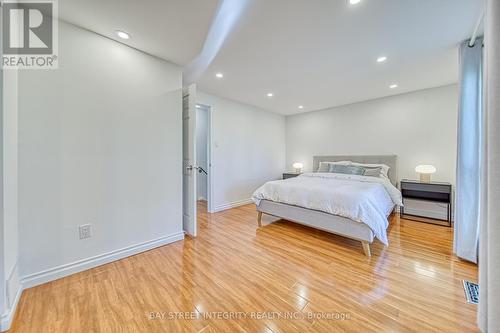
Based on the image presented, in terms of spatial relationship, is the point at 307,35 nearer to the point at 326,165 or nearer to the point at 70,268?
the point at 326,165

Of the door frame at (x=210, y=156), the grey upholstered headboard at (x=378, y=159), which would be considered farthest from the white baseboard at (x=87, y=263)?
the grey upholstered headboard at (x=378, y=159)

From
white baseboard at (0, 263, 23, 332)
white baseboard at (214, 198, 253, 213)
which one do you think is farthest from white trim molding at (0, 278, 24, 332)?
white baseboard at (214, 198, 253, 213)

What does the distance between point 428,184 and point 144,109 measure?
14.6 feet

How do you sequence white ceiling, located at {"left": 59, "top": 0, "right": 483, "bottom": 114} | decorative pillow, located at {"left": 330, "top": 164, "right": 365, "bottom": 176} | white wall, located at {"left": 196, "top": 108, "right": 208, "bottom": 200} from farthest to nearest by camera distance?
white wall, located at {"left": 196, "top": 108, "right": 208, "bottom": 200} → decorative pillow, located at {"left": 330, "top": 164, "right": 365, "bottom": 176} → white ceiling, located at {"left": 59, "top": 0, "right": 483, "bottom": 114}

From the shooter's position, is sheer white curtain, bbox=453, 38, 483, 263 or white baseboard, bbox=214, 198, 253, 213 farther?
white baseboard, bbox=214, 198, 253, 213

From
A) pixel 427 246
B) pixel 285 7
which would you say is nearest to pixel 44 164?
pixel 285 7

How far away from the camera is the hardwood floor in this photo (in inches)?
50.9

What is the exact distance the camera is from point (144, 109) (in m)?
2.28

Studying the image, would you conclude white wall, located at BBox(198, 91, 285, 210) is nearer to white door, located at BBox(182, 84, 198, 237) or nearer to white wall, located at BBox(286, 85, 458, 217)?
white wall, located at BBox(286, 85, 458, 217)

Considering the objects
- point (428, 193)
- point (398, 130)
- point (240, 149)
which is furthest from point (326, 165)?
point (240, 149)

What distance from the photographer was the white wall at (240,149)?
4.11 metres

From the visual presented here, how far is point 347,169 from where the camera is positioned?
4074 millimetres

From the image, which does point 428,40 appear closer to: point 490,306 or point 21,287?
point 490,306

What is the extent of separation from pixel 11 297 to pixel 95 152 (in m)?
1.20
